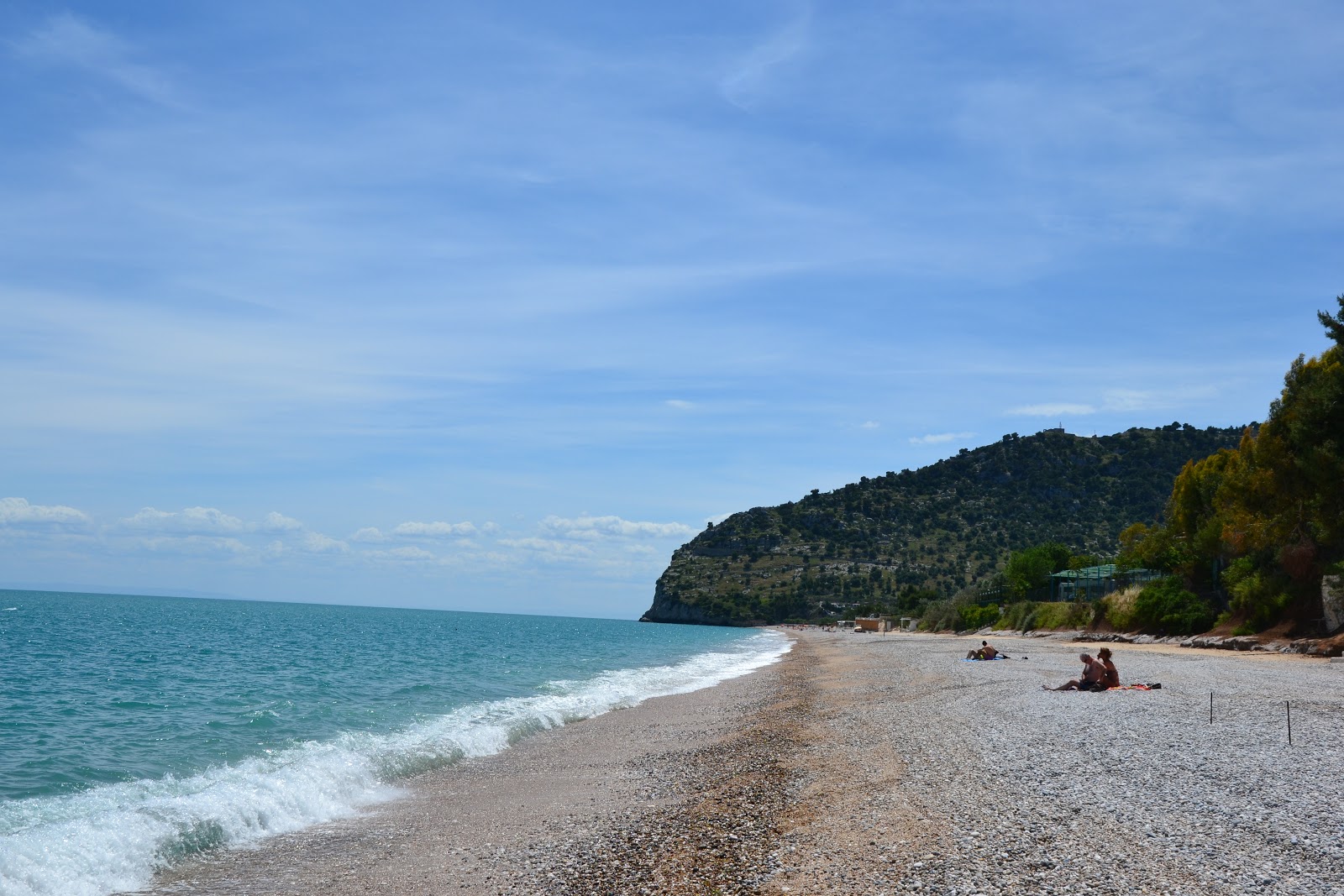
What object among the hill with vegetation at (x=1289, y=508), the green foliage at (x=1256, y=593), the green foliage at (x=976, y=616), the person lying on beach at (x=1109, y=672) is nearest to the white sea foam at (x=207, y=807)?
the person lying on beach at (x=1109, y=672)

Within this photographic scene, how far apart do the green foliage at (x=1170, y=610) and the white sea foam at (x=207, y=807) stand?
34.2 metres

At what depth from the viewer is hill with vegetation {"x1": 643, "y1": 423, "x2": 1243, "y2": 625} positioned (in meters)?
114

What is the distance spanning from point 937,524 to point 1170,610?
278 ft

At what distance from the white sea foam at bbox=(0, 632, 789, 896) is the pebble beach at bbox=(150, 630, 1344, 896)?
625 millimetres

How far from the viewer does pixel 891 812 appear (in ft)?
33.9

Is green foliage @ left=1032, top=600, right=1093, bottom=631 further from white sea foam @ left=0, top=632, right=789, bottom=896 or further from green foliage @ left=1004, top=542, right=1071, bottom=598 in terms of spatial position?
white sea foam @ left=0, top=632, right=789, bottom=896

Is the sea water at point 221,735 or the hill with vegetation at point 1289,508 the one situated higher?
the hill with vegetation at point 1289,508

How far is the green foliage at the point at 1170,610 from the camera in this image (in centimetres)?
4444

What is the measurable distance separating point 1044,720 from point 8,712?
22344 millimetres

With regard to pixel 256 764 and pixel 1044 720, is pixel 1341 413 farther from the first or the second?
pixel 256 764

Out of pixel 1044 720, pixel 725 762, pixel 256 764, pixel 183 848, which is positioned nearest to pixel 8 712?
pixel 256 764

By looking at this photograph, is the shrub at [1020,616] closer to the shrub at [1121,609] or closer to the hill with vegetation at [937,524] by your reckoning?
the shrub at [1121,609]

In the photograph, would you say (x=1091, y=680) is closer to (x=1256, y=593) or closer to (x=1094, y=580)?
(x=1256, y=593)

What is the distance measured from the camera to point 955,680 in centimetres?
2650
